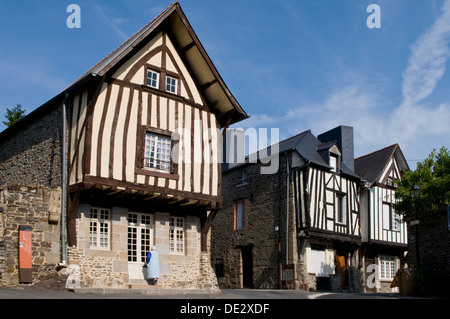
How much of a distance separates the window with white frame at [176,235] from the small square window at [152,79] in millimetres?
4057

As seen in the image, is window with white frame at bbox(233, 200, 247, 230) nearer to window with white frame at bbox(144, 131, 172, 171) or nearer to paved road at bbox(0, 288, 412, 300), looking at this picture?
paved road at bbox(0, 288, 412, 300)

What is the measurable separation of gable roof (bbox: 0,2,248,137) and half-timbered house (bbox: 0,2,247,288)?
0.04 meters

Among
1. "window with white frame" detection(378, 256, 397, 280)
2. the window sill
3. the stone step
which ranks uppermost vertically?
the window sill

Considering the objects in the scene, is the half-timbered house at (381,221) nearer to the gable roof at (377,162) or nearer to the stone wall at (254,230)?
the gable roof at (377,162)

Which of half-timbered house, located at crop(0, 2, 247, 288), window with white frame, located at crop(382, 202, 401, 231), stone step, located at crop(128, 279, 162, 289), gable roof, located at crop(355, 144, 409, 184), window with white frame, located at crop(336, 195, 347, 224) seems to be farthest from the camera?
gable roof, located at crop(355, 144, 409, 184)

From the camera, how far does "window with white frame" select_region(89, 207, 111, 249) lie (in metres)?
15.2

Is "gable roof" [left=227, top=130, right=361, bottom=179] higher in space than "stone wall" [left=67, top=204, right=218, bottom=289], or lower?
higher

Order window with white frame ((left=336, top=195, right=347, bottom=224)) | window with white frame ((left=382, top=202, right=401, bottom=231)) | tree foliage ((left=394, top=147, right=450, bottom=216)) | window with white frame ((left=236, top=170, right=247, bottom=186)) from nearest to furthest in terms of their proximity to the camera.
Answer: tree foliage ((left=394, top=147, right=450, bottom=216))
window with white frame ((left=336, top=195, right=347, bottom=224))
window with white frame ((left=236, top=170, right=247, bottom=186))
window with white frame ((left=382, top=202, right=401, bottom=231))

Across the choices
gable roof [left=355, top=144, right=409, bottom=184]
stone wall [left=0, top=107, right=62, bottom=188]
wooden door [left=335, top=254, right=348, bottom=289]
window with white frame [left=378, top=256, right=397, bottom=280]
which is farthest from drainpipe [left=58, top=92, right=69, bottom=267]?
window with white frame [left=378, top=256, right=397, bottom=280]

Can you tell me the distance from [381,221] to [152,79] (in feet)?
47.5

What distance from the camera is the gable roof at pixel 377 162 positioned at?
26750 mm

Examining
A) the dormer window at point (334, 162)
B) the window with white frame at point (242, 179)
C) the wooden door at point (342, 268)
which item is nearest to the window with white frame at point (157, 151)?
the window with white frame at point (242, 179)
